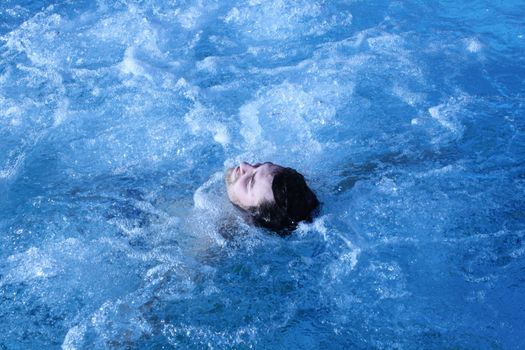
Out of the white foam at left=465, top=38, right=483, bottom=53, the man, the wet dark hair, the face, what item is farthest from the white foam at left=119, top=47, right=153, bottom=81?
the white foam at left=465, top=38, right=483, bottom=53

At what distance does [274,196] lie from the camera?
3.69m

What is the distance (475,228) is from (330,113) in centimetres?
206

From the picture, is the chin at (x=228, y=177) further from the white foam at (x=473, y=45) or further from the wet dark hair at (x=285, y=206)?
the white foam at (x=473, y=45)

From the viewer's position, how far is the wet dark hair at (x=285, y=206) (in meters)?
3.70

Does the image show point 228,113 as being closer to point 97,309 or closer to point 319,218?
point 319,218

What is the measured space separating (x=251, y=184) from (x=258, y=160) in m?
0.96

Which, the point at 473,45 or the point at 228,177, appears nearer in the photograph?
the point at 228,177

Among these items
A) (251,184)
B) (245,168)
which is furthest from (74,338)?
(245,168)

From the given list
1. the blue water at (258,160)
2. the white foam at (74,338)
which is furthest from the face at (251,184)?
the white foam at (74,338)

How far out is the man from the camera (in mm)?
3703

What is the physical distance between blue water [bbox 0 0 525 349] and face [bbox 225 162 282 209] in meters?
0.22

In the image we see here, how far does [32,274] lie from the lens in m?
3.54

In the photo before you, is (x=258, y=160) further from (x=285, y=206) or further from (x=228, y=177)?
(x=285, y=206)

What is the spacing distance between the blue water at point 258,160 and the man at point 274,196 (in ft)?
0.49
